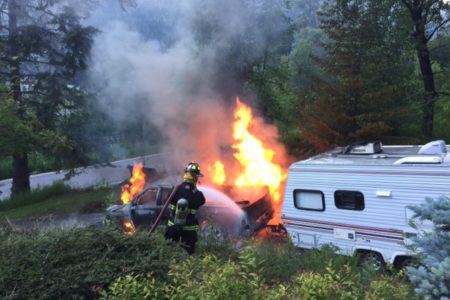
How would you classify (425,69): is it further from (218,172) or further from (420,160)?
(420,160)

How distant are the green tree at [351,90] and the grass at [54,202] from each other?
6.90 metres

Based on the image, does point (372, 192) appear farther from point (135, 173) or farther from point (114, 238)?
point (135, 173)

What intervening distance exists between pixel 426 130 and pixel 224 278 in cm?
1185

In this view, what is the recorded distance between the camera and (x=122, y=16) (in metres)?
14.5

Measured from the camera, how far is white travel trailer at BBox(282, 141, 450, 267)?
580 centimetres

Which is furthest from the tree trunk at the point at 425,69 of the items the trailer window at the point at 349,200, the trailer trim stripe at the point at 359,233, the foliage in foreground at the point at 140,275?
the foliage in foreground at the point at 140,275

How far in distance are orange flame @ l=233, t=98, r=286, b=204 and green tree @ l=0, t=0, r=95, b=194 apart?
6.32m

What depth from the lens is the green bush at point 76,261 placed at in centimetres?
346

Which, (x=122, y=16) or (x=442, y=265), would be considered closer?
(x=442, y=265)

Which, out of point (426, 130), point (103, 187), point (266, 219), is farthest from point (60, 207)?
point (426, 130)

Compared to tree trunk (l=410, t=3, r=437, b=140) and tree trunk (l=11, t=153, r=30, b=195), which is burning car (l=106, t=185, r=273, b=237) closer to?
tree trunk (l=410, t=3, r=437, b=140)

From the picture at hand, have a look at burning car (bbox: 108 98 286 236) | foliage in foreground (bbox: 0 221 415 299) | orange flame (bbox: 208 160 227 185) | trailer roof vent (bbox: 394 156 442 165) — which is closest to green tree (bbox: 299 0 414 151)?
burning car (bbox: 108 98 286 236)

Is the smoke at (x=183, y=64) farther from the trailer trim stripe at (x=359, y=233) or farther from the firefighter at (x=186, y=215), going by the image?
the firefighter at (x=186, y=215)

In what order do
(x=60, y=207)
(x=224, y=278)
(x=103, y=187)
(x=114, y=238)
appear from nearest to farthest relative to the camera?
(x=224, y=278)
(x=114, y=238)
(x=60, y=207)
(x=103, y=187)
